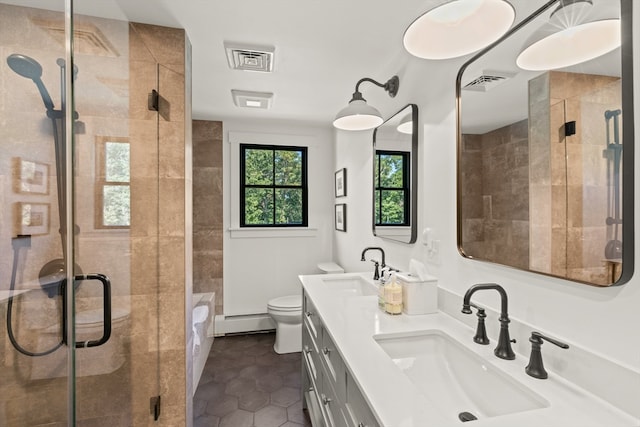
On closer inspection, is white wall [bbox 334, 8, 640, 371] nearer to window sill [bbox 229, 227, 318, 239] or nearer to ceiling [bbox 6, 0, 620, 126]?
ceiling [bbox 6, 0, 620, 126]

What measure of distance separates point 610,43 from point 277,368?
2795 mm

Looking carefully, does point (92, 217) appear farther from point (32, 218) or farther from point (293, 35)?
point (293, 35)

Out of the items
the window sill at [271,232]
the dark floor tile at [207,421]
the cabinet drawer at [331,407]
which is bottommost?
the dark floor tile at [207,421]

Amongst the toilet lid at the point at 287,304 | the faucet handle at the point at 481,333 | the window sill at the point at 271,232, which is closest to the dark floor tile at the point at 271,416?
the toilet lid at the point at 287,304

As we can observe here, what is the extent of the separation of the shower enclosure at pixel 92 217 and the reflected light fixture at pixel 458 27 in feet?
4.41

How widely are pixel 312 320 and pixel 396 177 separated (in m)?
1.04

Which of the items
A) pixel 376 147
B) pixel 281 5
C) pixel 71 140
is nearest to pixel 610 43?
pixel 281 5

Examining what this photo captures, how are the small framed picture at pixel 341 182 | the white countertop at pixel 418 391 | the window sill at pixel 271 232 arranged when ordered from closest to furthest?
the white countertop at pixel 418 391
the small framed picture at pixel 341 182
the window sill at pixel 271 232

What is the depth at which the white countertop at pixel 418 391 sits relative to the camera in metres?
0.68

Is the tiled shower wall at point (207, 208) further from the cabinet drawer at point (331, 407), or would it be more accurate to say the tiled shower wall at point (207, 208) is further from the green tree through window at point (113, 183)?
the cabinet drawer at point (331, 407)

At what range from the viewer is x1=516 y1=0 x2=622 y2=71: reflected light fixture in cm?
76

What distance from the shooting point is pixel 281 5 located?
142 cm

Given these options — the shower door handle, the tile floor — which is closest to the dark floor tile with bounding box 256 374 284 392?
the tile floor

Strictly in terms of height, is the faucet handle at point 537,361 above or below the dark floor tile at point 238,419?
above
